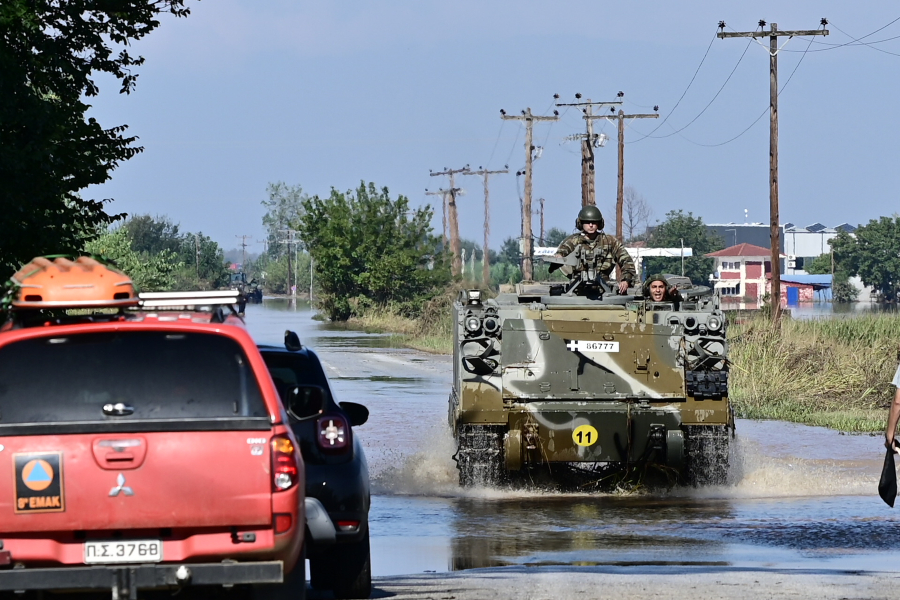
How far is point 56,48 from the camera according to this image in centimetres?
1609

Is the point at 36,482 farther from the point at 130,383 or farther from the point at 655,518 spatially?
the point at 655,518

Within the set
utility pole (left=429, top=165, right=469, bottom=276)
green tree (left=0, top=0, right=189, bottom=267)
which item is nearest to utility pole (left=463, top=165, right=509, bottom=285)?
utility pole (left=429, top=165, right=469, bottom=276)

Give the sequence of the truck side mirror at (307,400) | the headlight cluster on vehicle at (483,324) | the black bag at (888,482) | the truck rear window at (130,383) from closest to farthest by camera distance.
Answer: the truck rear window at (130,383) < the truck side mirror at (307,400) < the black bag at (888,482) < the headlight cluster on vehicle at (483,324)

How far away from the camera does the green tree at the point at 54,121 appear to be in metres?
13.9

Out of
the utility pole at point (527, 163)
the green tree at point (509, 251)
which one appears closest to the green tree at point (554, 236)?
the green tree at point (509, 251)

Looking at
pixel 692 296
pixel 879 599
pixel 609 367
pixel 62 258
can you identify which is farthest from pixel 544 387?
pixel 62 258

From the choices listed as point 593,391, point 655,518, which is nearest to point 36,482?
point 655,518

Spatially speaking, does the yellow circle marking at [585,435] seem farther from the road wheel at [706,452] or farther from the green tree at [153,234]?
the green tree at [153,234]

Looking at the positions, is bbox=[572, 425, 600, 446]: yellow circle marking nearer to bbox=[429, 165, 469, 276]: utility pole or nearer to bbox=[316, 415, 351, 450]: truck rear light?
bbox=[316, 415, 351, 450]: truck rear light

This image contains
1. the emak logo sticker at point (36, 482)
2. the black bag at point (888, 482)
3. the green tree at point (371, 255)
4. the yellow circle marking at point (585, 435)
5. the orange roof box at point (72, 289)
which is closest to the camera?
the emak logo sticker at point (36, 482)

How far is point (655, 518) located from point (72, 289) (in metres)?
6.77

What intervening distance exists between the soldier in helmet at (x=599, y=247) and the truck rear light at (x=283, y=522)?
9.48 metres

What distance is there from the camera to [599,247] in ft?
51.1

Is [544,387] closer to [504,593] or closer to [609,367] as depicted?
[609,367]
